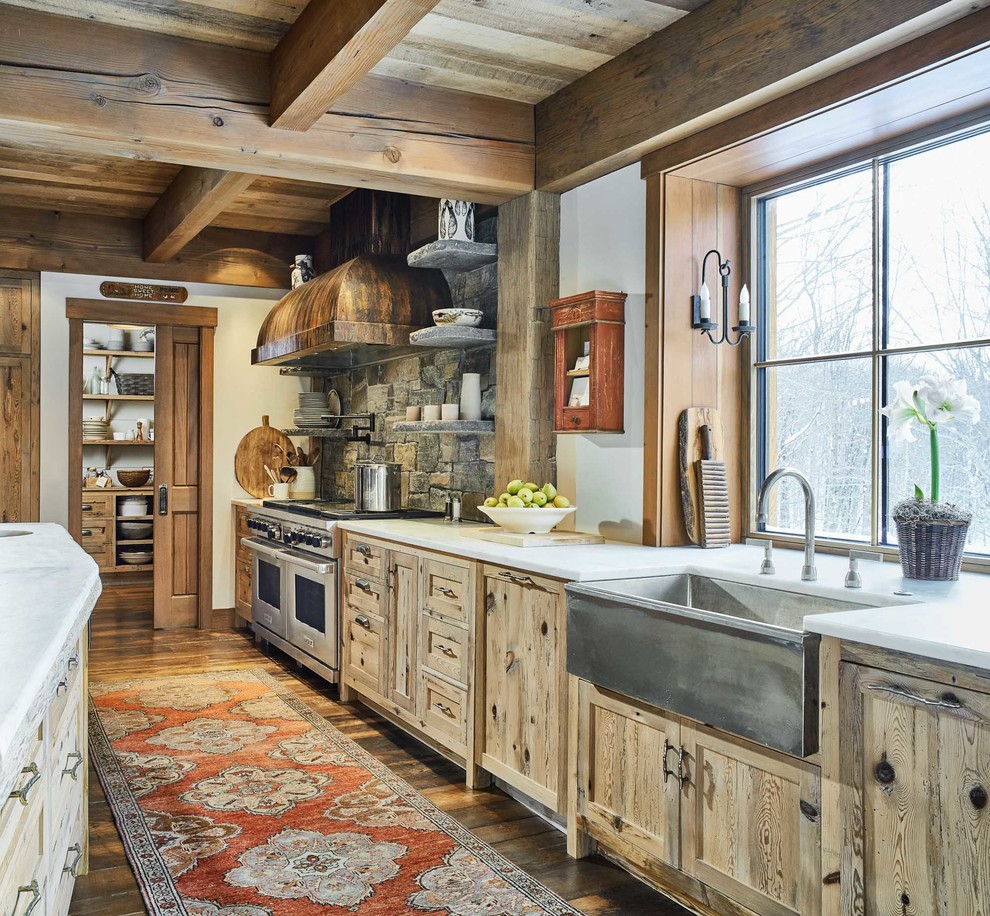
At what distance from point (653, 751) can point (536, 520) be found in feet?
4.24

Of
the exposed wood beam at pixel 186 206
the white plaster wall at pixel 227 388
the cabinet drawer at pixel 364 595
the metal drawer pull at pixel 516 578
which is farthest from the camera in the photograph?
the white plaster wall at pixel 227 388

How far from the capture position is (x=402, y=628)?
4004mm

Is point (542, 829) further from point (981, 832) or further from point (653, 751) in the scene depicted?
point (981, 832)

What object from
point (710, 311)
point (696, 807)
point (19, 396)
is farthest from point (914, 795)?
point (19, 396)

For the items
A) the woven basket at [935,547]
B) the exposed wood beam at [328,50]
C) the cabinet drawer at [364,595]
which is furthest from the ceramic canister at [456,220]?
the woven basket at [935,547]

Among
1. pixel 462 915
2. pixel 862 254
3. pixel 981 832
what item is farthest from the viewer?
pixel 862 254

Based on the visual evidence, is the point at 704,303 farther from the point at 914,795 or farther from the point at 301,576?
the point at 301,576

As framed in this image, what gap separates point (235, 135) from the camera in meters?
3.53

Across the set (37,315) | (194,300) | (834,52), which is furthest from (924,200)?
(37,315)

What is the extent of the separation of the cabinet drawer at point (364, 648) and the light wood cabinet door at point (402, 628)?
0.31 feet

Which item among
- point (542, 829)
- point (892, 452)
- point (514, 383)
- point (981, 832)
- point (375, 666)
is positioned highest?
point (514, 383)

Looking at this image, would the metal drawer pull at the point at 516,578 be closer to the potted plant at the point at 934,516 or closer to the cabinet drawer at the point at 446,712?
the cabinet drawer at the point at 446,712

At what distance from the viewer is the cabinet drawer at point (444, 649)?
354 cm

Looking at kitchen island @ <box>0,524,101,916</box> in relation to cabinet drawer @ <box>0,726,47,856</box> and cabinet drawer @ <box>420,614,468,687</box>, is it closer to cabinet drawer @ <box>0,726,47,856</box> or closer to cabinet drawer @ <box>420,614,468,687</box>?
cabinet drawer @ <box>0,726,47,856</box>
